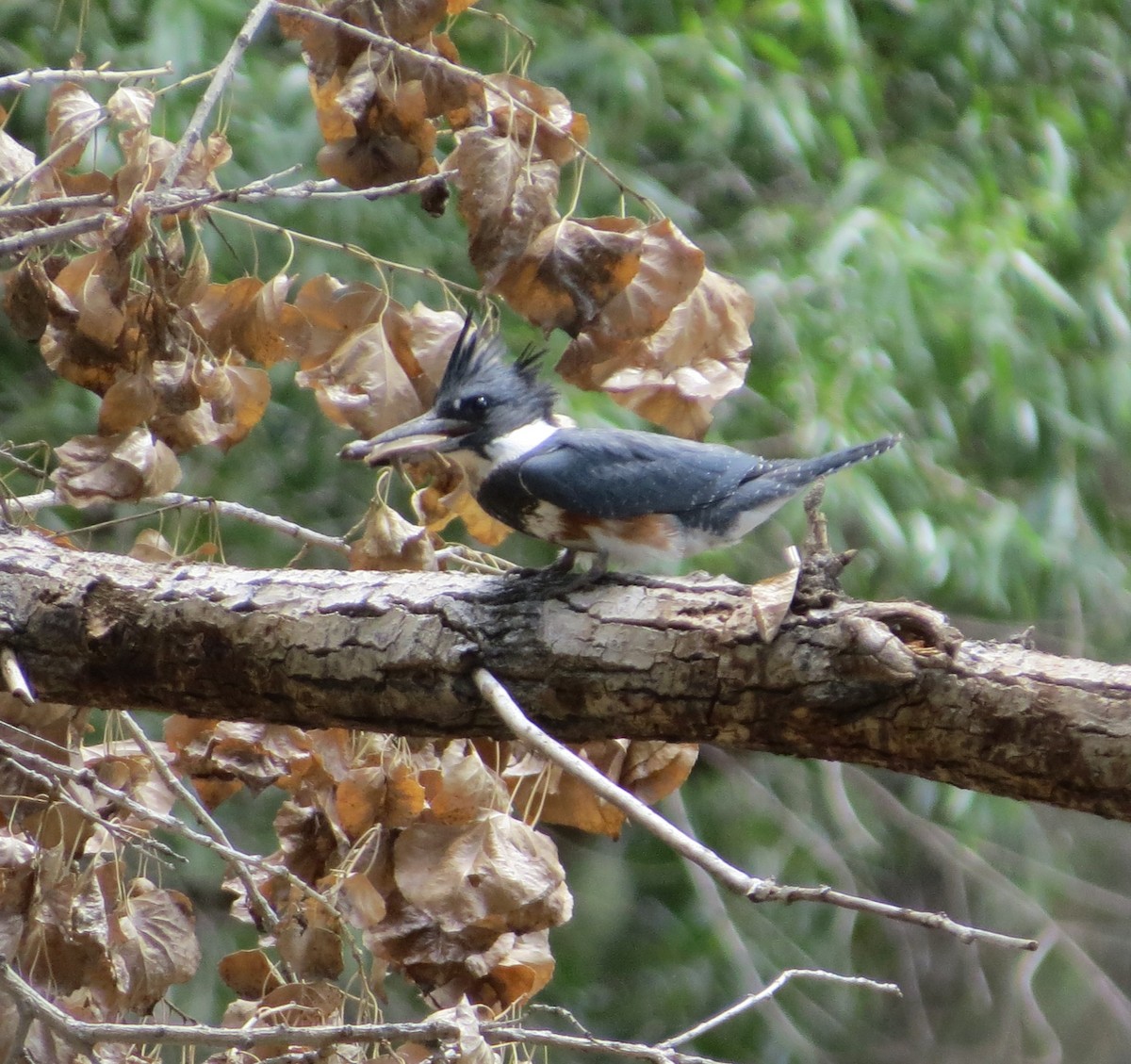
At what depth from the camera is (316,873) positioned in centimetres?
177

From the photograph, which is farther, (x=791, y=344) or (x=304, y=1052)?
(x=791, y=344)

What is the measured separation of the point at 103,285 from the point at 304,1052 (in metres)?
0.90

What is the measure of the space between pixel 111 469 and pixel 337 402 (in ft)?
0.92

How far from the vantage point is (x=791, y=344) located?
3.37 m

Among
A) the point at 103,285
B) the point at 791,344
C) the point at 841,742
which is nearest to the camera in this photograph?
the point at 841,742

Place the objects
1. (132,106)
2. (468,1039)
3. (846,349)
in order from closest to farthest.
Result: 1. (468,1039)
2. (132,106)
3. (846,349)

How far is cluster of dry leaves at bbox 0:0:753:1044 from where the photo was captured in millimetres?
1544

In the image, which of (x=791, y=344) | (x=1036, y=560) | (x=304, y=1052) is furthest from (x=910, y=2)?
(x=304, y=1052)

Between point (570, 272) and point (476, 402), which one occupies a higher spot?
point (570, 272)

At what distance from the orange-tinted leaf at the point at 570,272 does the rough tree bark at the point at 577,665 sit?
34 cm

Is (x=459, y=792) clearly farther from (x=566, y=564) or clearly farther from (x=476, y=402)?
(x=476, y=402)

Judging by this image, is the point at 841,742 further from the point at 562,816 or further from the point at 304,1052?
the point at 304,1052

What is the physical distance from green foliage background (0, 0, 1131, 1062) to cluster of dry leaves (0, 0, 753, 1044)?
1.22 m

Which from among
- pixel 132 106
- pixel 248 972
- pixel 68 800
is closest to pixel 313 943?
pixel 248 972
